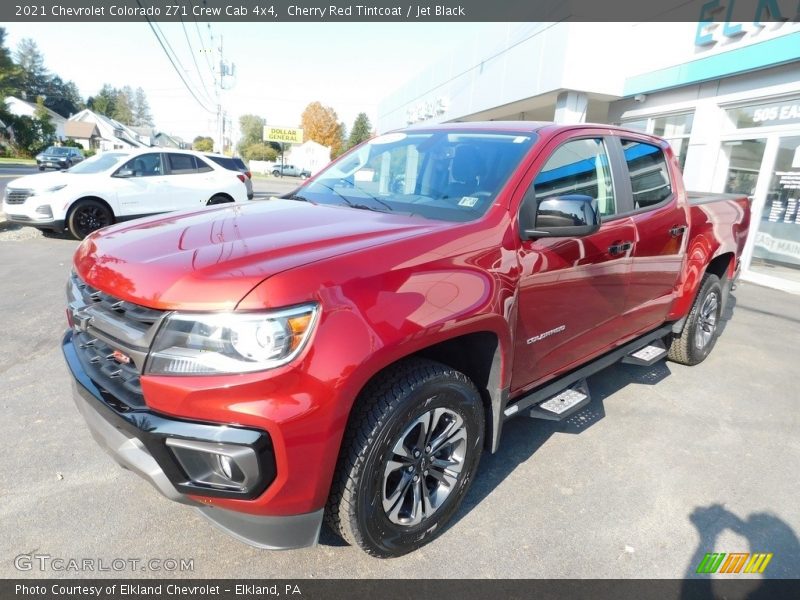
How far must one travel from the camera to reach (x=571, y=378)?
3.05 m

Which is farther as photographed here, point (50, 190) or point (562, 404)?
point (50, 190)

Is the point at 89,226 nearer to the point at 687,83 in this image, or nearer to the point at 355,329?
the point at 355,329

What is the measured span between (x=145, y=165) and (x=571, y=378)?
1002 cm

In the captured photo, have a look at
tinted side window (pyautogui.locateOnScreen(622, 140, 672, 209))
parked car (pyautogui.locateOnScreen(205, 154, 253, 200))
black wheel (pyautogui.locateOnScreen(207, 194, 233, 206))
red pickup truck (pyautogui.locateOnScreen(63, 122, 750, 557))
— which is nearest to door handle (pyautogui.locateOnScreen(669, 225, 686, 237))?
tinted side window (pyautogui.locateOnScreen(622, 140, 672, 209))

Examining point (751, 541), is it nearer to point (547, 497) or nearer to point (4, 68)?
point (547, 497)

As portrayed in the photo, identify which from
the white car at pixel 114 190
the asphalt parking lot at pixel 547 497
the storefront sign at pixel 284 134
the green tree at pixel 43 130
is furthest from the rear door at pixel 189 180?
the storefront sign at pixel 284 134

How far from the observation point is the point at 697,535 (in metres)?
2.49

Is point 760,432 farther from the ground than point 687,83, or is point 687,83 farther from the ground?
point 687,83

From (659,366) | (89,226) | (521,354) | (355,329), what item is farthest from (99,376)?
(89,226)

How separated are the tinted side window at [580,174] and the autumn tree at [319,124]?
76.9 m

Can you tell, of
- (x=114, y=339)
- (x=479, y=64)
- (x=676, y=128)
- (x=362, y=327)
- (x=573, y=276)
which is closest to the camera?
(x=362, y=327)

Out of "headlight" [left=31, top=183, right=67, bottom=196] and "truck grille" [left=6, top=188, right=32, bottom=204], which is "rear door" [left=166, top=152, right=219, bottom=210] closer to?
"headlight" [left=31, top=183, right=67, bottom=196]

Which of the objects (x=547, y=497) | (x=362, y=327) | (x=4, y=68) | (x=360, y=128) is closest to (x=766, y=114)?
(x=547, y=497)

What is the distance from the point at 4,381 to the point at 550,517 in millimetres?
3860
